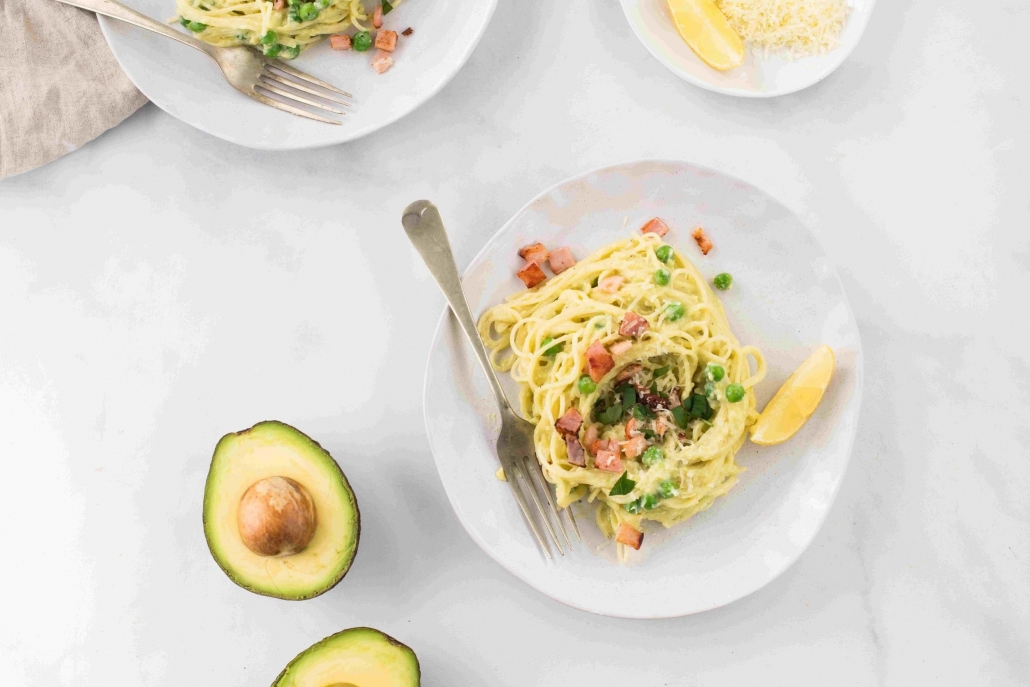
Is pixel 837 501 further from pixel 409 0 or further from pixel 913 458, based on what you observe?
pixel 409 0

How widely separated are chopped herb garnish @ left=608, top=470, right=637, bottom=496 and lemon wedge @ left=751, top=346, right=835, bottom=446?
1.57ft

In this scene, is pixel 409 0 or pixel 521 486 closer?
pixel 521 486

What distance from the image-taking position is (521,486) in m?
2.87

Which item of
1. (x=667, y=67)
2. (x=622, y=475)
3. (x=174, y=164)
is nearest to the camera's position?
(x=622, y=475)

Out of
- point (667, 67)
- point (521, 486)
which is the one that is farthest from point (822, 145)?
point (521, 486)

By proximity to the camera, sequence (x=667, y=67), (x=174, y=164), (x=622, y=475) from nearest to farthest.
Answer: (x=622, y=475)
(x=667, y=67)
(x=174, y=164)

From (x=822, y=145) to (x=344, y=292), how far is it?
1.93 meters

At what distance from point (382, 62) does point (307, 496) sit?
1.61m

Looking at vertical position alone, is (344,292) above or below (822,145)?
below

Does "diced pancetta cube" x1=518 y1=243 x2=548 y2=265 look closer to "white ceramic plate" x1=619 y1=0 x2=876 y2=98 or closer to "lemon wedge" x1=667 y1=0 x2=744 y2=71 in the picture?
"white ceramic plate" x1=619 y1=0 x2=876 y2=98

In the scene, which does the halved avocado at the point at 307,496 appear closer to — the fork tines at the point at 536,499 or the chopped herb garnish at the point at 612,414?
the fork tines at the point at 536,499

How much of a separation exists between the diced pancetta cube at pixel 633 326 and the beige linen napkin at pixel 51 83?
2090 mm

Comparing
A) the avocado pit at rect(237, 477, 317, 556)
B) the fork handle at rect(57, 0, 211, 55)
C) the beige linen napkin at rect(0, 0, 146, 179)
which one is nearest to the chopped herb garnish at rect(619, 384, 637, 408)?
the avocado pit at rect(237, 477, 317, 556)

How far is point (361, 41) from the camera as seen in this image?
3.06m
